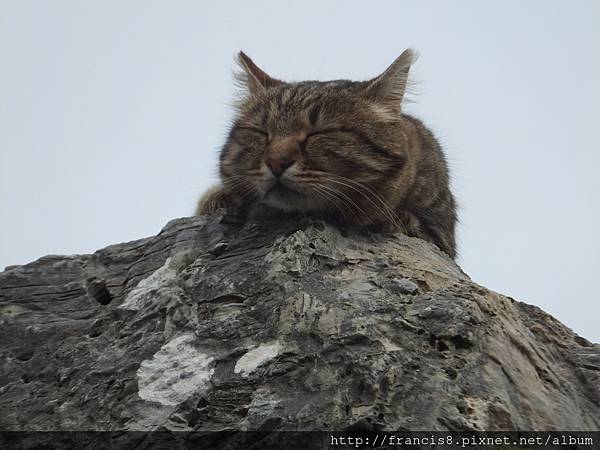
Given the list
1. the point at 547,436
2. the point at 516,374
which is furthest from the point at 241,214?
the point at 547,436

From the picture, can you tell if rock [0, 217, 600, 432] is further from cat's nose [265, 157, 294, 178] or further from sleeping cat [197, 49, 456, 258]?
cat's nose [265, 157, 294, 178]

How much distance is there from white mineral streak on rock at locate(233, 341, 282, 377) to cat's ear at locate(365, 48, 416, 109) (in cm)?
234

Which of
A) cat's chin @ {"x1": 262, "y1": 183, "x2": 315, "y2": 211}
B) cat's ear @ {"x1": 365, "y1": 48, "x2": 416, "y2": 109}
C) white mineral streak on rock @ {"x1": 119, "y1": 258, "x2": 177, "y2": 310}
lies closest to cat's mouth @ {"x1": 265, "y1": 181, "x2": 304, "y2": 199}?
cat's chin @ {"x1": 262, "y1": 183, "x2": 315, "y2": 211}

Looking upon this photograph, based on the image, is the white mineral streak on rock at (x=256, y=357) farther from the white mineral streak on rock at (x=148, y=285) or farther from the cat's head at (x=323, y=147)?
the cat's head at (x=323, y=147)

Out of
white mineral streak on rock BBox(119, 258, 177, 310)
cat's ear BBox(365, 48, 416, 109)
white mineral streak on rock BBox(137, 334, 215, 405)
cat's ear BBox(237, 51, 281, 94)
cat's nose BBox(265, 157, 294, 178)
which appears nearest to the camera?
white mineral streak on rock BBox(137, 334, 215, 405)

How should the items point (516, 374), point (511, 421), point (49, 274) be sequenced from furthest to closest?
point (49, 274)
point (516, 374)
point (511, 421)

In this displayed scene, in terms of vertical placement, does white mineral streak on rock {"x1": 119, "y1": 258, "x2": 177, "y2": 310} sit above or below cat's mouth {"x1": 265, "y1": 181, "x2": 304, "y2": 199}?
below

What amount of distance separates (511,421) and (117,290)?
93.6 inches

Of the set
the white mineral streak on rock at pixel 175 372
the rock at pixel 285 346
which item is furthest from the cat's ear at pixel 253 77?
the white mineral streak on rock at pixel 175 372

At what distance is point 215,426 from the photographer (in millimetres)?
3252

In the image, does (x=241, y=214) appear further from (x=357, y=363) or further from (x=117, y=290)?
(x=357, y=363)

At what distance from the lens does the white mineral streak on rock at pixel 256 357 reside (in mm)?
3467

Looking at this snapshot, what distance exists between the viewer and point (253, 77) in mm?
5719

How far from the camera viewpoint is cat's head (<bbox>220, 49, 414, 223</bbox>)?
4.55m
